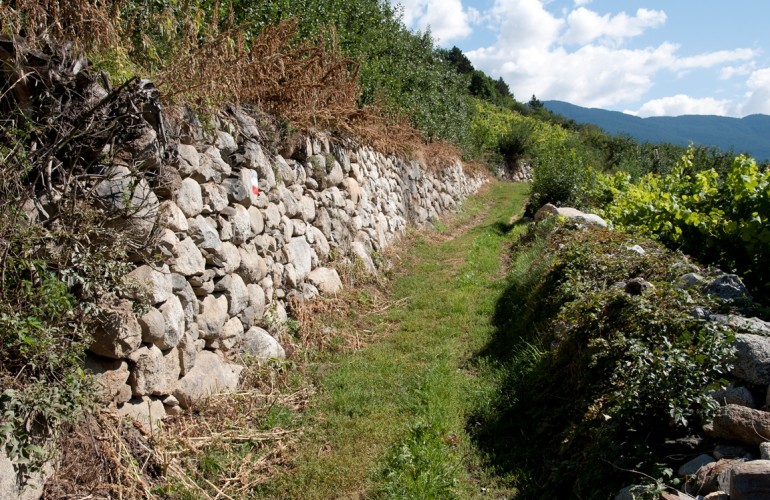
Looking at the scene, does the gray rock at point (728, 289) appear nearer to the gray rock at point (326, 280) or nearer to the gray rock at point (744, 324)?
the gray rock at point (744, 324)

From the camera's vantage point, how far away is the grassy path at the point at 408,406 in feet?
12.0

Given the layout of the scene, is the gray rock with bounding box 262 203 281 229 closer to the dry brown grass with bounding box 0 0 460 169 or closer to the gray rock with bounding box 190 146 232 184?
the gray rock with bounding box 190 146 232 184

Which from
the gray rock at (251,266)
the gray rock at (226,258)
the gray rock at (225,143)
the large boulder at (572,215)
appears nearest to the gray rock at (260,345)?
the gray rock at (251,266)

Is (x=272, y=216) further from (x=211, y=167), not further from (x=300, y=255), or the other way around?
(x=211, y=167)

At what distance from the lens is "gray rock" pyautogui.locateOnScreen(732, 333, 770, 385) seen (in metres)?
3.05

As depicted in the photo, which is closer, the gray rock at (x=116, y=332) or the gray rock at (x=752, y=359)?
the gray rock at (x=752, y=359)

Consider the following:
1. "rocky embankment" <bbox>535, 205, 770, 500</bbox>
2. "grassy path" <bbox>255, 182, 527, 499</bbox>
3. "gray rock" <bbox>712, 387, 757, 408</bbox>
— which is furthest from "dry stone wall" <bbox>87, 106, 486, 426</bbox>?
"gray rock" <bbox>712, 387, 757, 408</bbox>

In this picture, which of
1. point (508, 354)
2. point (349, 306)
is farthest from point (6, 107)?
point (508, 354)

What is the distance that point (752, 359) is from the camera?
10.2ft

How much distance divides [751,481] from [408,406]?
275 centimetres

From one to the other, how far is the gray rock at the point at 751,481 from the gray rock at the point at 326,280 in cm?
502

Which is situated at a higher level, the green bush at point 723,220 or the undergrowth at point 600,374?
the green bush at point 723,220

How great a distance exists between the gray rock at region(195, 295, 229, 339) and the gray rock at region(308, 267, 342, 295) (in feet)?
6.81

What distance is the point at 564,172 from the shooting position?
1255 centimetres
